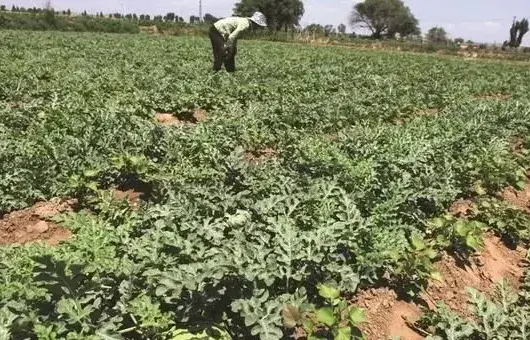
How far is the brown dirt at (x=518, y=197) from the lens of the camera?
6109mm

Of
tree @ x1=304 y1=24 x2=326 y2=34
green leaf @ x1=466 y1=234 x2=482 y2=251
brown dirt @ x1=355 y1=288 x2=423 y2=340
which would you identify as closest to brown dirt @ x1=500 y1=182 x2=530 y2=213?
green leaf @ x1=466 y1=234 x2=482 y2=251

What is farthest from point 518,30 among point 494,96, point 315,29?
point 494,96

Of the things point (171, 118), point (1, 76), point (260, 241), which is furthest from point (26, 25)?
point (260, 241)

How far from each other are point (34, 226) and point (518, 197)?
17.9 ft

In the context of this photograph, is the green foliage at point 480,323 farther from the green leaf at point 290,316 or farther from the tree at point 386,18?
the tree at point 386,18

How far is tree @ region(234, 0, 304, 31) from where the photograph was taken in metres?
70.8

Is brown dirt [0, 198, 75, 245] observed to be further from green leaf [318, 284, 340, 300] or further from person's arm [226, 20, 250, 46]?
person's arm [226, 20, 250, 46]

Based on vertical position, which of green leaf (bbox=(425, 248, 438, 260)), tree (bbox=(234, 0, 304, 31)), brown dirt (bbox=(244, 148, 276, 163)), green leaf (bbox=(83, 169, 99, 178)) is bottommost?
green leaf (bbox=(425, 248, 438, 260))

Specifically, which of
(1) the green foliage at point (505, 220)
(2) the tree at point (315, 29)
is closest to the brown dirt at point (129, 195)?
(1) the green foliage at point (505, 220)

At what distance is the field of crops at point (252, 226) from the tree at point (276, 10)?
65.9m

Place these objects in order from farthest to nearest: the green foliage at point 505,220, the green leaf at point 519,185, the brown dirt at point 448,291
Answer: the green leaf at point 519,185
the green foliage at point 505,220
the brown dirt at point 448,291

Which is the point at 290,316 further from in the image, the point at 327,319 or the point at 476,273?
the point at 476,273

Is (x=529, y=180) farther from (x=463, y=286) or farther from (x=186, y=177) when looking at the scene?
(x=186, y=177)

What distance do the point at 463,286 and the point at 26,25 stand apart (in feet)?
130
